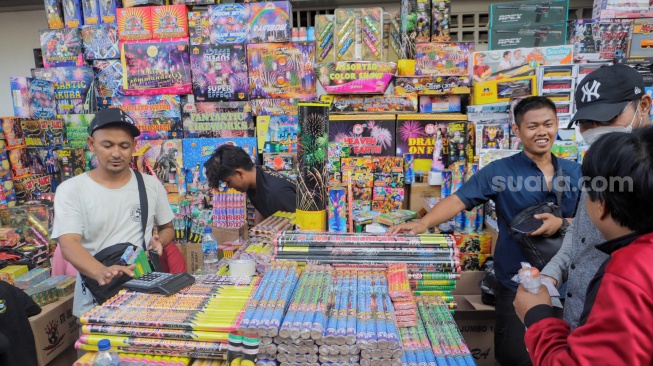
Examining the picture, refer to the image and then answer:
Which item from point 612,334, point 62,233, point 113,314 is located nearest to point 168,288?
point 113,314

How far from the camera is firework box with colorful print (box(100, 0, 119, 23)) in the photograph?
4.24 metres

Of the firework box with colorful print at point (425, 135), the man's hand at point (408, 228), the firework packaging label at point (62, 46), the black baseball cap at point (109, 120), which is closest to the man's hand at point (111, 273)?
the black baseball cap at point (109, 120)

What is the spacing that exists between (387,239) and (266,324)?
0.75m

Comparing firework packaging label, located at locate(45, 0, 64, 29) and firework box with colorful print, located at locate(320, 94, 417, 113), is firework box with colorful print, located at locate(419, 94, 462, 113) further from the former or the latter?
firework packaging label, located at locate(45, 0, 64, 29)

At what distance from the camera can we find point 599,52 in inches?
151

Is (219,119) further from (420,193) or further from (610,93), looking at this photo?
(610,93)

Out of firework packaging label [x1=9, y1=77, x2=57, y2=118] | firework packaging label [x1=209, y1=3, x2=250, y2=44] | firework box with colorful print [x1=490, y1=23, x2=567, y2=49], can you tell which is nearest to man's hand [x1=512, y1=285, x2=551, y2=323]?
firework box with colorful print [x1=490, y1=23, x2=567, y2=49]

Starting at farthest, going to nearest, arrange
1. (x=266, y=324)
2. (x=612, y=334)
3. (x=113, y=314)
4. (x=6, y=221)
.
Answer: (x=6, y=221) < (x=113, y=314) < (x=266, y=324) < (x=612, y=334)

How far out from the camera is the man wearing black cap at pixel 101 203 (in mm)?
2007

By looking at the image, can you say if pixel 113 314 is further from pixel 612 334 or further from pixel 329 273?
pixel 612 334

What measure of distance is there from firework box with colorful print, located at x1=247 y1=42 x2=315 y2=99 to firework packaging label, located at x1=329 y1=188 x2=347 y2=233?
2.17 meters

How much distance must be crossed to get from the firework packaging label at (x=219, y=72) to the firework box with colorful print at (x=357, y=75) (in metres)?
0.90

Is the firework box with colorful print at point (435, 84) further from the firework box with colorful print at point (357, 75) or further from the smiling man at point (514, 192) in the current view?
the smiling man at point (514, 192)

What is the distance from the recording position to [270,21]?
397 cm
